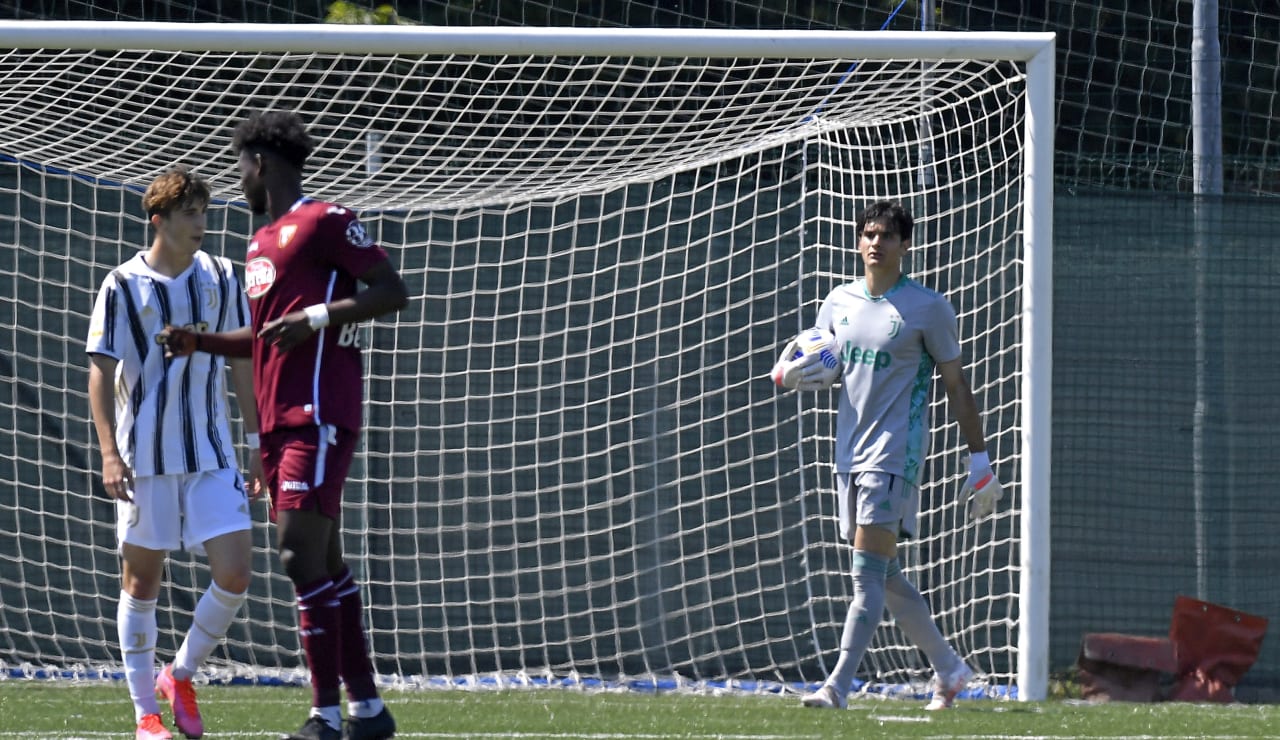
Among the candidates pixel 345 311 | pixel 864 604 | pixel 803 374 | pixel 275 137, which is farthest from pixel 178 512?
pixel 864 604

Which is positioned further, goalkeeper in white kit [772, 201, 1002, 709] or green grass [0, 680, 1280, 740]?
goalkeeper in white kit [772, 201, 1002, 709]

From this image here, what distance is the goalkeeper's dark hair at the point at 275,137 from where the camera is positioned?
4234mm

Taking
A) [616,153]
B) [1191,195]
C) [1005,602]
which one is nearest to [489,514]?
A: [616,153]

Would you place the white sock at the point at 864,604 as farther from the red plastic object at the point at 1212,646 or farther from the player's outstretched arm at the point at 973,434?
the red plastic object at the point at 1212,646

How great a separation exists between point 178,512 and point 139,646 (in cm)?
39

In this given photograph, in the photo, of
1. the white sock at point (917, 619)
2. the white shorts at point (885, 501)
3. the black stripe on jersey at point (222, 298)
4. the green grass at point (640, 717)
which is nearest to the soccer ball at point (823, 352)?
the white shorts at point (885, 501)

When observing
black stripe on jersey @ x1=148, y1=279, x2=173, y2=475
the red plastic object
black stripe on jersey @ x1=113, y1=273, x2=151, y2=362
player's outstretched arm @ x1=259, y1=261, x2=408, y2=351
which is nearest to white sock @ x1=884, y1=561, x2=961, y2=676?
the red plastic object

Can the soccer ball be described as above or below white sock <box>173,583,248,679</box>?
above

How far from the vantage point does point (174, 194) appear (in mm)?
4613

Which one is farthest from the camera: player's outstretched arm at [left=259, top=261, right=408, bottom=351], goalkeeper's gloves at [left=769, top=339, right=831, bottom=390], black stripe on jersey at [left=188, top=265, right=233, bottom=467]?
goalkeeper's gloves at [left=769, top=339, right=831, bottom=390]

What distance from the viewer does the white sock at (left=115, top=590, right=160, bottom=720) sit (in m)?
4.65

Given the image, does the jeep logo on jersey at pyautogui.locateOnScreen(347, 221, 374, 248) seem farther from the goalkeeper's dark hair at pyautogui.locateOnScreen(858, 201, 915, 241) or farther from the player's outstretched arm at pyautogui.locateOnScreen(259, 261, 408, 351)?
the goalkeeper's dark hair at pyautogui.locateOnScreen(858, 201, 915, 241)

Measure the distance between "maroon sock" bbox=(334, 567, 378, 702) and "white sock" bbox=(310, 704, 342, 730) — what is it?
0.46 ft

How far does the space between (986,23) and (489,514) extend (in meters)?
5.13
